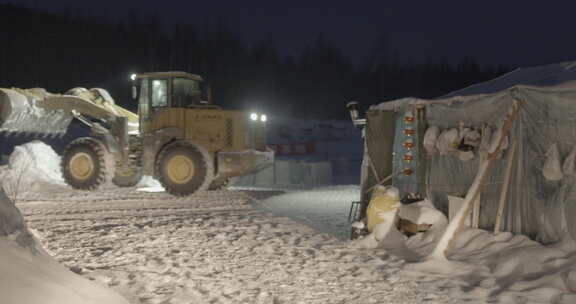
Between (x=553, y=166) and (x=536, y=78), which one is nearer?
(x=553, y=166)

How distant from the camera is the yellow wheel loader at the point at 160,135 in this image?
1174cm

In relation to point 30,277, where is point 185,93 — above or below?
above

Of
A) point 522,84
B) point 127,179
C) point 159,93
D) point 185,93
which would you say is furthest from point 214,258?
point 127,179

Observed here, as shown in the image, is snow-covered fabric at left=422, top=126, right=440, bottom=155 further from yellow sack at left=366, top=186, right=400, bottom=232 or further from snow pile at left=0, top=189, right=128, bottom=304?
snow pile at left=0, top=189, right=128, bottom=304

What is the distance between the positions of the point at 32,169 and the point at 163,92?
466cm

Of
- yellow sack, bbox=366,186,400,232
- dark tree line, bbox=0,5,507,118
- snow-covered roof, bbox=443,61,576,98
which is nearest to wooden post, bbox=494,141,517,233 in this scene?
snow-covered roof, bbox=443,61,576,98

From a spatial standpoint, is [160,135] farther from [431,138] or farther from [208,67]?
[208,67]

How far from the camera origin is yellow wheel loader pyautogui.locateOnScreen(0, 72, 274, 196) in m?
11.7

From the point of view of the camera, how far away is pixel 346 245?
6.70m

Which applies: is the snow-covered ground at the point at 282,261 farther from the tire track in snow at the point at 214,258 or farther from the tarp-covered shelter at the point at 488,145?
the tarp-covered shelter at the point at 488,145

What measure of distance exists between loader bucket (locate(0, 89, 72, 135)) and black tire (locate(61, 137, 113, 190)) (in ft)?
4.59

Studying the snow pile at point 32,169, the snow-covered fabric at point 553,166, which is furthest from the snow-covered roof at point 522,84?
the snow pile at point 32,169

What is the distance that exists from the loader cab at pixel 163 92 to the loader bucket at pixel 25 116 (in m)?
2.75

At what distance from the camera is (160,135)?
12.3 metres
